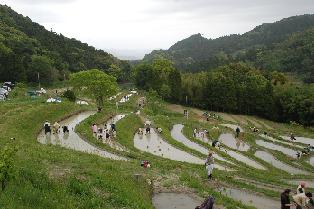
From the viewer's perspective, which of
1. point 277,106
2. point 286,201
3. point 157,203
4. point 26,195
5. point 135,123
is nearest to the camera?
point 26,195

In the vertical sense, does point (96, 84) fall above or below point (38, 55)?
below

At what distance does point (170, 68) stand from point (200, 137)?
69946mm

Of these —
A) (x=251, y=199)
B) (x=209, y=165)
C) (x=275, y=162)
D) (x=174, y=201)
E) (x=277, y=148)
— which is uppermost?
(x=209, y=165)

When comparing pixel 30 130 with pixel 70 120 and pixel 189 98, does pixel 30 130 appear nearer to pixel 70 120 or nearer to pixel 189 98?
pixel 70 120

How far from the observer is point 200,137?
57.6 m

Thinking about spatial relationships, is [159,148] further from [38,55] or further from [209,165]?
[38,55]

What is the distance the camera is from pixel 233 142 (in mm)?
56312

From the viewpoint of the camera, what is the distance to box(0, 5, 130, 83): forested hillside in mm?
100375

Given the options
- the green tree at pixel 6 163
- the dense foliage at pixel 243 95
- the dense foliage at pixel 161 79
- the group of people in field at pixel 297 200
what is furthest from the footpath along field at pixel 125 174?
the dense foliage at pixel 161 79

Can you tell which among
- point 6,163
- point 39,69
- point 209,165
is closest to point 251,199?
point 209,165

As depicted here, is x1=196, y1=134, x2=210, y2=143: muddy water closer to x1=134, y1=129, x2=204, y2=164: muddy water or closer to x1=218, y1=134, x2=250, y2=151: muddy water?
x1=218, y1=134, x2=250, y2=151: muddy water

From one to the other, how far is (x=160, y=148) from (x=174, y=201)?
864 inches

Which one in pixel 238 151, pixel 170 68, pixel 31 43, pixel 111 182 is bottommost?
pixel 238 151

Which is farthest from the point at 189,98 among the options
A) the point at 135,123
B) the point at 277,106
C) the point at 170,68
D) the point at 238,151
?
the point at 238,151
